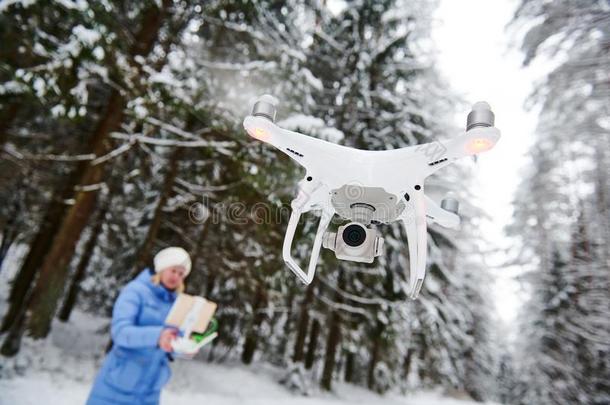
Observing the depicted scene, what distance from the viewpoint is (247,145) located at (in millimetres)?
6117

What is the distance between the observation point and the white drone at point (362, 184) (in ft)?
3.89

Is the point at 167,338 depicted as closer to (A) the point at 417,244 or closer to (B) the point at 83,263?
(A) the point at 417,244

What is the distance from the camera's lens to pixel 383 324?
10.0m

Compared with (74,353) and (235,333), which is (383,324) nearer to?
(235,333)

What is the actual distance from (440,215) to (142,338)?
2.32 m

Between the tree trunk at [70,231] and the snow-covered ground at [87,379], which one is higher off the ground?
the tree trunk at [70,231]

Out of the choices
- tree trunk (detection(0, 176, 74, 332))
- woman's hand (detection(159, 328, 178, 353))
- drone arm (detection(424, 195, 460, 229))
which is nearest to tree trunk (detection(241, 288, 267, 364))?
tree trunk (detection(0, 176, 74, 332))

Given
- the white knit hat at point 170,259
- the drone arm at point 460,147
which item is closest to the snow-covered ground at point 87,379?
the white knit hat at point 170,259

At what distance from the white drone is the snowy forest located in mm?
1884

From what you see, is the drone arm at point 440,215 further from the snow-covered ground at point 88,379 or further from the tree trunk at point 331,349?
the tree trunk at point 331,349

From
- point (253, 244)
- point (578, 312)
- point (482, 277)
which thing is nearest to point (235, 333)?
point (253, 244)

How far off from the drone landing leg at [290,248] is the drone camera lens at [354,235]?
0.37 ft

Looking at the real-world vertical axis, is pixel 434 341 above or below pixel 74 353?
above

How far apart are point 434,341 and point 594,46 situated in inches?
333
